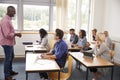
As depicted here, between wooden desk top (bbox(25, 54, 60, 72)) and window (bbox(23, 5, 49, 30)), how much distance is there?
341 cm

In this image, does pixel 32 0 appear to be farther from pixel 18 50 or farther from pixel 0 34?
pixel 0 34

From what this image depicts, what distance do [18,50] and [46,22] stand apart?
148 cm

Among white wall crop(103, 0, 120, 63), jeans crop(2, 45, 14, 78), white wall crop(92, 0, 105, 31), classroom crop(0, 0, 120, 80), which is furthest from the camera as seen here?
white wall crop(92, 0, 105, 31)

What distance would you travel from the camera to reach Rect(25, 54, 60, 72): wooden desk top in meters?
2.53

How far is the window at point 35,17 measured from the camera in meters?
6.37

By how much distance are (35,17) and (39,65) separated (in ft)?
13.2

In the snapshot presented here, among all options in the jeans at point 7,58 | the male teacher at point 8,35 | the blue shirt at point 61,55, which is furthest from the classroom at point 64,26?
the blue shirt at point 61,55

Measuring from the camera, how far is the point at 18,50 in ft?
20.0

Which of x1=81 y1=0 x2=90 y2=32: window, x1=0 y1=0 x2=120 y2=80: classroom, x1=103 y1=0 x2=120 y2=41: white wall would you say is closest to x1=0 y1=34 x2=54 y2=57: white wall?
x1=0 y1=0 x2=120 y2=80: classroom

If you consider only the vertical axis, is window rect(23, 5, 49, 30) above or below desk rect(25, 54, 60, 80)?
above

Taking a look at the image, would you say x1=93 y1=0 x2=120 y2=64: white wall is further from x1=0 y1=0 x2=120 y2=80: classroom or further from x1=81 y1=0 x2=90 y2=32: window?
x1=81 y1=0 x2=90 y2=32: window

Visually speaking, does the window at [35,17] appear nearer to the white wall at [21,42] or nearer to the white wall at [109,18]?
the white wall at [21,42]

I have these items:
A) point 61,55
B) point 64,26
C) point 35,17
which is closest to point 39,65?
point 61,55

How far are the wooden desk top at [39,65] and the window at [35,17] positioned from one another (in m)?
3.41
